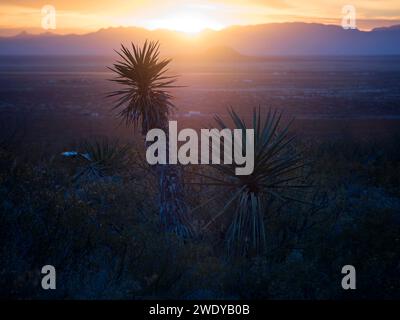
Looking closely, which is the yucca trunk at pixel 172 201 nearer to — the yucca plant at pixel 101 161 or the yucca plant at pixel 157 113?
the yucca plant at pixel 157 113

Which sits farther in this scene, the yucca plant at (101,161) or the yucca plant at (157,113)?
the yucca plant at (101,161)

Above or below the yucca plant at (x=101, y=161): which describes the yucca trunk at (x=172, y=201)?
below

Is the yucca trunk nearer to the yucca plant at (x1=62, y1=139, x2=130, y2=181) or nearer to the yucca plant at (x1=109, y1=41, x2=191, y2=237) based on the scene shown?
the yucca plant at (x1=109, y1=41, x2=191, y2=237)

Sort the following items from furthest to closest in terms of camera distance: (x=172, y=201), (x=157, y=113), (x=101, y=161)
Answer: (x=101, y=161) → (x=172, y=201) → (x=157, y=113)

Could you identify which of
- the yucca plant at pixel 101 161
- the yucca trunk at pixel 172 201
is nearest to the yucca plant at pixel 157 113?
the yucca trunk at pixel 172 201

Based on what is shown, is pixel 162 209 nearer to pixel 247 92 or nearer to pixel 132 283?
pixel 132 283

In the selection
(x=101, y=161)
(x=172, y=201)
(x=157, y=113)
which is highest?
(x=157, y=113)

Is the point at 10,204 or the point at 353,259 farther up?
the point at 10,204

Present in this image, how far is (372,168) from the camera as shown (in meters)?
14.2

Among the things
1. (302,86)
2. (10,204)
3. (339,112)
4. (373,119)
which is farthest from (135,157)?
(302,86)

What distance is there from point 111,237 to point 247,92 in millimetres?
49197

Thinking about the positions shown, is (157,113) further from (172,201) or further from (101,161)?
(101,161)

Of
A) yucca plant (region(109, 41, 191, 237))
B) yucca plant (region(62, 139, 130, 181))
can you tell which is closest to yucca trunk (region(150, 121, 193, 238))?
yucca plant (region(109, 41, 191, 237))

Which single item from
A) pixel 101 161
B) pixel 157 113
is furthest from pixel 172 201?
pixel 101 161
